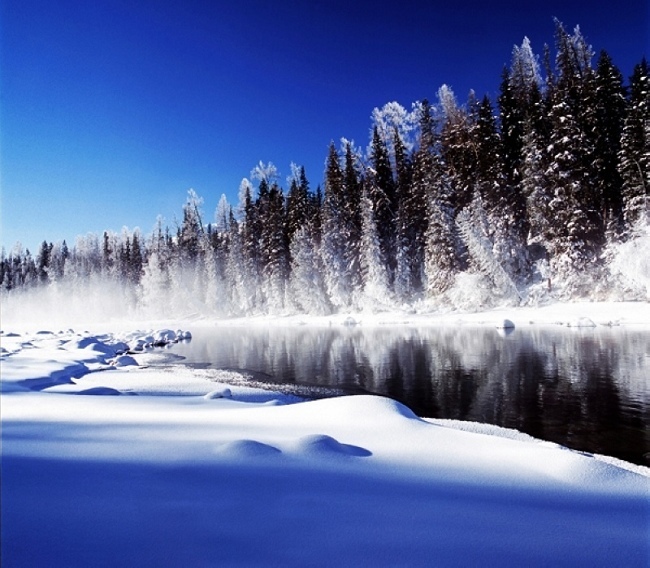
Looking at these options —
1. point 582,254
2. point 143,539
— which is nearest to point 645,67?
point 582,254

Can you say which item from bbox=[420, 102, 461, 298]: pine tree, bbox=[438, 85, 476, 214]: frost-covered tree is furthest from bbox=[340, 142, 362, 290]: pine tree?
bbox=[438, 85, 476, 214]: frost-covered tree

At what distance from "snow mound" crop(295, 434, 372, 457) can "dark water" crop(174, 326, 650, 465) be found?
527 cm

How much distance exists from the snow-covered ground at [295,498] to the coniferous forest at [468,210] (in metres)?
32.0

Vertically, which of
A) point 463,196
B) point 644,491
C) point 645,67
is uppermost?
point 645,67

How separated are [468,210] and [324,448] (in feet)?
132

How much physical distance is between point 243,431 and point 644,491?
449cm

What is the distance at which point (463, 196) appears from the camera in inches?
1731

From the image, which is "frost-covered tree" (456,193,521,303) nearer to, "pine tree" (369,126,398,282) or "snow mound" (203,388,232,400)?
"pine tree" (369,126,398,282)

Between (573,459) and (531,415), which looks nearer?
(573,459)

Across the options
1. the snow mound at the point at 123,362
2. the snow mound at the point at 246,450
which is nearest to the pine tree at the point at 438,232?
the snow mound at the point at 123,362

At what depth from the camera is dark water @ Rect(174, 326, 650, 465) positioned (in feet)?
29.1

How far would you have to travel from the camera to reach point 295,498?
323cm

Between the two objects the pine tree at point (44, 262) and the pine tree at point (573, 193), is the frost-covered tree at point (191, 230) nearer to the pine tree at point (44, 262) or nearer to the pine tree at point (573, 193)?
the pine tree at point (44, 262)

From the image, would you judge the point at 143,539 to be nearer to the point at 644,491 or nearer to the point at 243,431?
the point at 243,431
